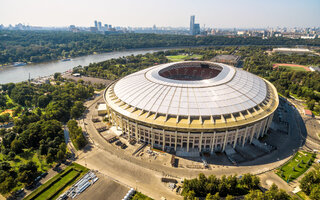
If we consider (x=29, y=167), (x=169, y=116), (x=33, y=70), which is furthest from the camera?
(x=33, y=70)

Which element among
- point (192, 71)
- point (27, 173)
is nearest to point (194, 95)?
point (192, 71)

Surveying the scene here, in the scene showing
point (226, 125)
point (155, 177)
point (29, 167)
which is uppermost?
point (226, 125)

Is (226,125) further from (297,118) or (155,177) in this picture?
(297,118)

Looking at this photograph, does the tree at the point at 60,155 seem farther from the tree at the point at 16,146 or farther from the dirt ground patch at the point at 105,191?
the tree at the point at 16,146

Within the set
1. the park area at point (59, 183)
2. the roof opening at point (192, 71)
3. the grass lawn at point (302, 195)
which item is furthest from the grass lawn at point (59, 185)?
the roof opening at point (192, 71)

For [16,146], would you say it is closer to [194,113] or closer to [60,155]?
[60,155]

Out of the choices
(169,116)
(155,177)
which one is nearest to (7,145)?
(155,177)

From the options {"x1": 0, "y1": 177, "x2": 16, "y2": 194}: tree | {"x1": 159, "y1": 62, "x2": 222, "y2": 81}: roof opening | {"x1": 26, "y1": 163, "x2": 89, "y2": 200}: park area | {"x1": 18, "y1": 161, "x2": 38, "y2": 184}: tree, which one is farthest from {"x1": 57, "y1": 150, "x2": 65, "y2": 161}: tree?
{"x1": 159, "y1": 62, "x2": 222, "y2": 81}: roof opening
